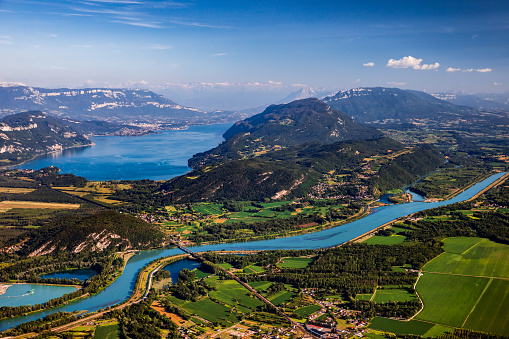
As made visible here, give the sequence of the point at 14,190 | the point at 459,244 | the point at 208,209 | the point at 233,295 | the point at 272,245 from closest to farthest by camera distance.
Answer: the point at 233,295 < the point at 459,244 < the point at 272,245 < the point at 208,209 < the point at 14,190

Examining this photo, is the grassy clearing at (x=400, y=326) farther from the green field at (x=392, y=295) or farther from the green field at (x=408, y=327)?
the green field at (x=392, y=295)

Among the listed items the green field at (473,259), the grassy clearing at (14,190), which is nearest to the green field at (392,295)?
the green field at (473,259)

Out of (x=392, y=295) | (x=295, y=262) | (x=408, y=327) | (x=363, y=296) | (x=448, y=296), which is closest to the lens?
(x=408, y=327)

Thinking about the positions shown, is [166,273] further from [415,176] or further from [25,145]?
[25,145]

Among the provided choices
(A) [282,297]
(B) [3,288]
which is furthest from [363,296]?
(B) [3,288]

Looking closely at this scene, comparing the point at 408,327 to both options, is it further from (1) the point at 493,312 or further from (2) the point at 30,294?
(2) the point at 30,294

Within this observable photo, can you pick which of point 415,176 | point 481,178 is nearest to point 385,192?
point 415,176

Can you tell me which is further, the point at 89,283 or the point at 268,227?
the point at 268,227

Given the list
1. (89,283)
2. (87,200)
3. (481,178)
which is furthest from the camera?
(481,178)
